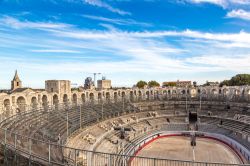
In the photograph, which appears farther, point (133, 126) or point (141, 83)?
point (141, 83)

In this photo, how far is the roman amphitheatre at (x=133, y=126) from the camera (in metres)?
29.4

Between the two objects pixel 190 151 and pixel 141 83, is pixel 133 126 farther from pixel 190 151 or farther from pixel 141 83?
pixel 141 83

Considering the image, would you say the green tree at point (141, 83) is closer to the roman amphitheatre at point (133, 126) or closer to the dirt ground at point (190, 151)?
the roman amphitheatre at point (133, 126)

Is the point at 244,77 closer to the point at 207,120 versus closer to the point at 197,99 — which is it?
the point at 197,99

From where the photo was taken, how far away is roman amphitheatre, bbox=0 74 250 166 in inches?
1159

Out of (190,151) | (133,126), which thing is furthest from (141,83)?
(190,151)

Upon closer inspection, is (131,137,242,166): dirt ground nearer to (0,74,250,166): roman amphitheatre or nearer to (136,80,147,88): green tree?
(0,74,250,166): roman amphitheatre

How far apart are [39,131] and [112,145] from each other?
620 inches

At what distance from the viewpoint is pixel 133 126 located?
5572 centimetres

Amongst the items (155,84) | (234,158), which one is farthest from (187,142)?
(155,84)

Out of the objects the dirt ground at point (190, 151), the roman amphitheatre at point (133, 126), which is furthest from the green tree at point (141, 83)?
the dirt ground at point (190, 151)

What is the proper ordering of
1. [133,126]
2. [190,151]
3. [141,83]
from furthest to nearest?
[141,83] < [133,126] < [190,151]

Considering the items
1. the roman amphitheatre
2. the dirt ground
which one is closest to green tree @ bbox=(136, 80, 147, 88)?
the roman amphitheatre

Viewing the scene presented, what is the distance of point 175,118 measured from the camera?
6353 centimetres
